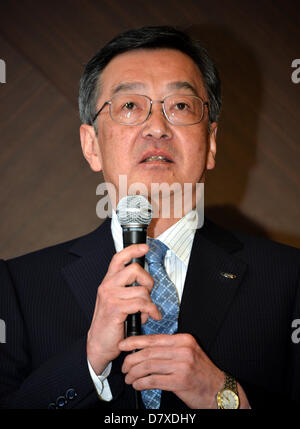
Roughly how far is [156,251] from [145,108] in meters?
0.51

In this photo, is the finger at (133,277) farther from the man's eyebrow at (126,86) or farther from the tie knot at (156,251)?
the man's eyebrow at (126,86)

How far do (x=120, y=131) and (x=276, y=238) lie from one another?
3.87 ft

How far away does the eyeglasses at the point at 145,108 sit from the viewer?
61.6 inches

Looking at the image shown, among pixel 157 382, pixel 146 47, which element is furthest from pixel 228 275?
pixel 146 47

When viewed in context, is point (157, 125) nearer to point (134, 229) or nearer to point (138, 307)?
point (134, 229)

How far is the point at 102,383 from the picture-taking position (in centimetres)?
128

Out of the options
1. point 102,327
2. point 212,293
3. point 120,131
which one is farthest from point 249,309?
point 120,131

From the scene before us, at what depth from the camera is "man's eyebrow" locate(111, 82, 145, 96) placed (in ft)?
5.21

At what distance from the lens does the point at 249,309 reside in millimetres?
1506

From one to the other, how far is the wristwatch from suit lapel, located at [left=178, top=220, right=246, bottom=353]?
0.63 ft

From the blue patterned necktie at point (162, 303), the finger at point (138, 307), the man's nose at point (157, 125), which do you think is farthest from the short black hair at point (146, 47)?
the finger at point (138, 307)

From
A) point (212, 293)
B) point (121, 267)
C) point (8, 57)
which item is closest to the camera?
point (121, 267)

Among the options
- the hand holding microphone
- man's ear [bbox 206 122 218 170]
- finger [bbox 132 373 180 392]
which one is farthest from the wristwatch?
man's ear [bbox 206 122 218 170]
